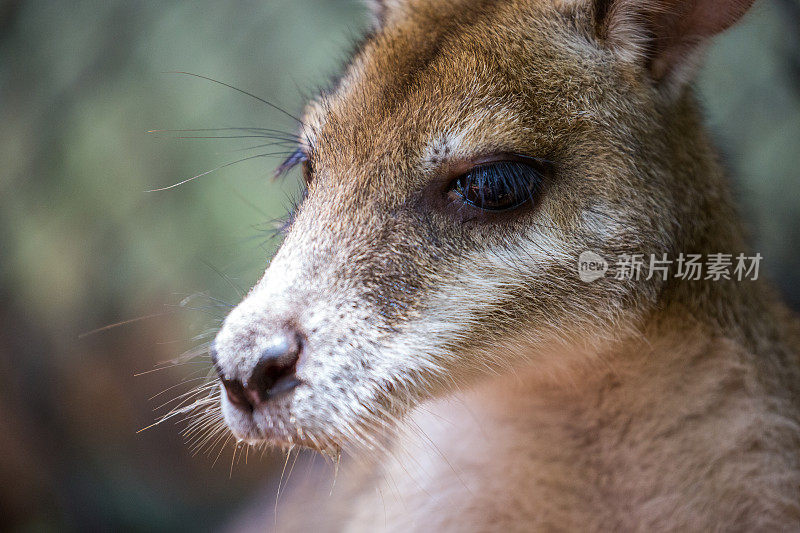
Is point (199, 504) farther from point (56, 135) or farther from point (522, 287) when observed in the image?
point (522, 287)

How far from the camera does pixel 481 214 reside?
1.85m

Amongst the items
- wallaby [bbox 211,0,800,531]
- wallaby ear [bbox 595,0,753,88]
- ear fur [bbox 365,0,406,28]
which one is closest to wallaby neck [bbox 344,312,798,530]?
wallaby [bbox 211,0,800,531]

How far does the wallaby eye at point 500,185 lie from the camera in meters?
1.82

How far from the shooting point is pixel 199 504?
3814mm

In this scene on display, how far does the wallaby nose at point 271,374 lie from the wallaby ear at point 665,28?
1.16 metres

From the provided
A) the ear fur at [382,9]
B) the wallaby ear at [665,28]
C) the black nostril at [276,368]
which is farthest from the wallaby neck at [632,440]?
the ear fur at [382,9]

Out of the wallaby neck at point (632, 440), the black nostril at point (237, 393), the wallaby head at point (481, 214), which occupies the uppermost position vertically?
the wallaby head at point (481, 214)

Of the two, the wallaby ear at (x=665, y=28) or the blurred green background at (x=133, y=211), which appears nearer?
the wallaby ear at (x=665, y=28)

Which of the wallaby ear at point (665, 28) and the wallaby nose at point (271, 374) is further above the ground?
the wallaby ear at point (665, 28)

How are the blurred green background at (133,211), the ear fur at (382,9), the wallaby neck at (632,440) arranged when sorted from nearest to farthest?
the wallaby neck at (632,440) → the ear fur at (382,9) → the blurred green background at (133,211)

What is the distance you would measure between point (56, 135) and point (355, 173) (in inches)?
97.1

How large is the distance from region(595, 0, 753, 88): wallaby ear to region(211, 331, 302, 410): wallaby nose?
1161mm

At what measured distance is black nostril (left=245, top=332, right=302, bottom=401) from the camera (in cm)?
162

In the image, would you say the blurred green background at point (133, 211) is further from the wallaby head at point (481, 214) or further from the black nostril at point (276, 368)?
the black nostril at point (276, 368)
